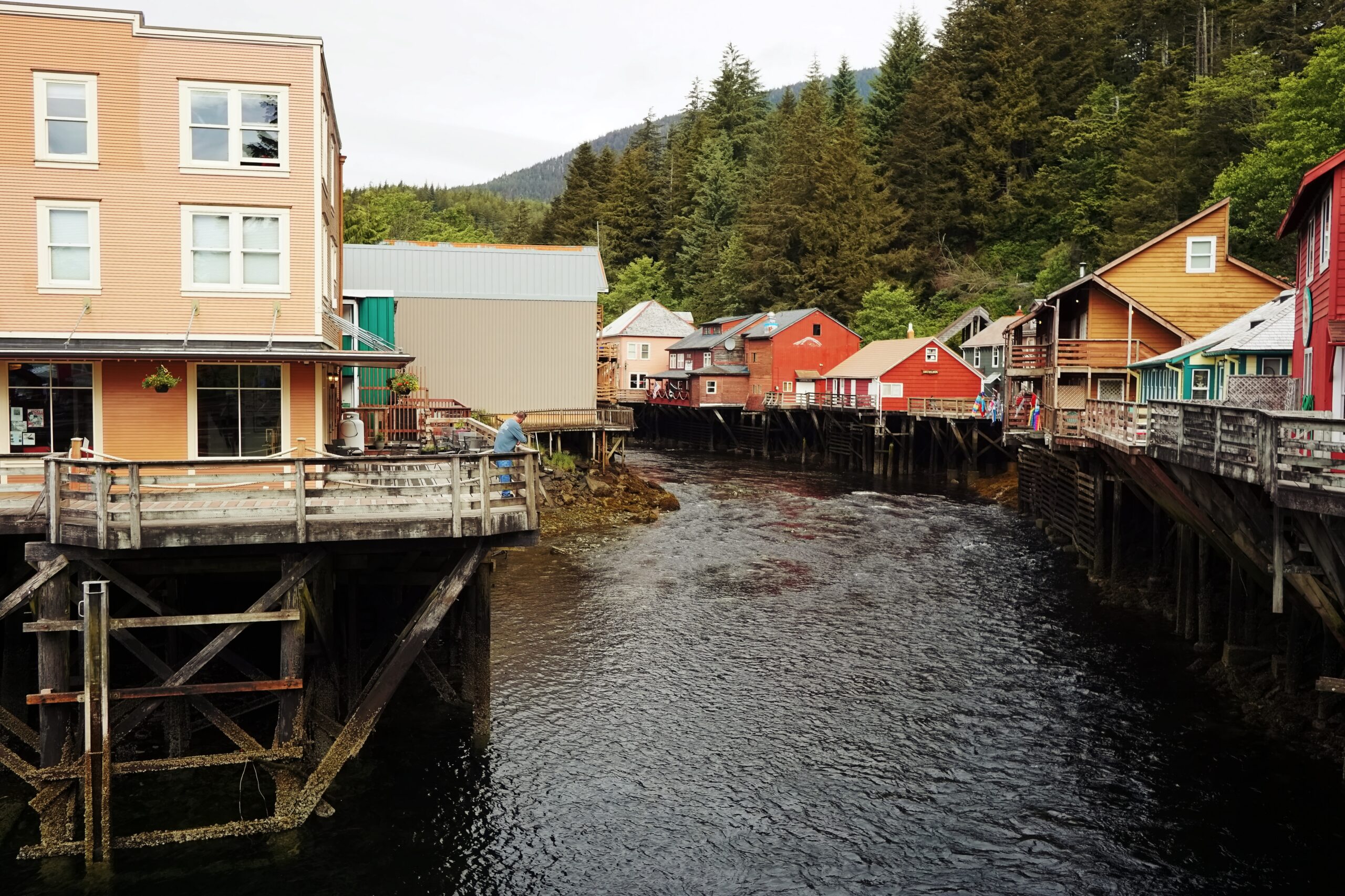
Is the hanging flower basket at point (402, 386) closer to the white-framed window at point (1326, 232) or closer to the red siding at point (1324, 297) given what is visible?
the red siding at point (1324, 297)

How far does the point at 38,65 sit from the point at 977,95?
248 feet

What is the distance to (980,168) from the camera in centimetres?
7912

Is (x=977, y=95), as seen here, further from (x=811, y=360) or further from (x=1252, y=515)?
(x=1252, y=515)

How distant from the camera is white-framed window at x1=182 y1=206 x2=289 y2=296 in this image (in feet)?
57.6

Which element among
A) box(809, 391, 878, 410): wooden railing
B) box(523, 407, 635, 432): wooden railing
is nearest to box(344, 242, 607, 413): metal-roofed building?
box(523, 407, 635, 432): wooden railing

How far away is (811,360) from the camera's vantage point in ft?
240

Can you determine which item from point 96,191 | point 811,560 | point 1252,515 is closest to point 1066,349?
point 811,560

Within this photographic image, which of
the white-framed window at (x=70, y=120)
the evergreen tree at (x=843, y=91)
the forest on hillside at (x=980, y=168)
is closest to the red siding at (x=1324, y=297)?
the white-framed window at (x=70, y=120)

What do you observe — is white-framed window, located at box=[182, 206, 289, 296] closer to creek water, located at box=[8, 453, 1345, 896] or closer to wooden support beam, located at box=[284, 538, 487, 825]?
wooden support beam, located at box=[284, 538, 487, 825]

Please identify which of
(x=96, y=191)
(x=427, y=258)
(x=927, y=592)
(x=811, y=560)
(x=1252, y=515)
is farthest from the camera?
(x=427, y=258)

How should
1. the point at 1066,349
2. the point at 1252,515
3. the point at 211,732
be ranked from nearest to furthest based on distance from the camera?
the point at 1252,515 < the point at 211,732 < the point at 1066,349

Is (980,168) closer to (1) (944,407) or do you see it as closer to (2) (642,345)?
(2) (642,345)

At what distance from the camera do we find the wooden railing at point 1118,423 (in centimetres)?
2178

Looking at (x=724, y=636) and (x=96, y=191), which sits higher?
(x=96, y=191)
